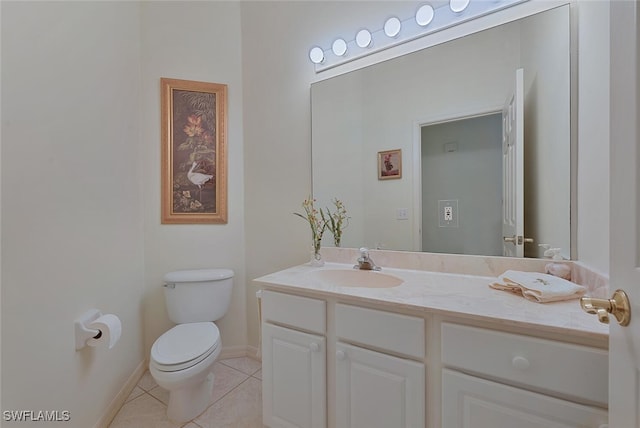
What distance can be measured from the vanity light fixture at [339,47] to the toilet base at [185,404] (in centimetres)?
218

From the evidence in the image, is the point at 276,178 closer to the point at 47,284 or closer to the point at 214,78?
the point at 214,78

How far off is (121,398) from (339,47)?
2.58 meters

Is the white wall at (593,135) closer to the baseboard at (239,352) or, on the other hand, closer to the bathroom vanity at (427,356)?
the bathroom vanity at (427,356)

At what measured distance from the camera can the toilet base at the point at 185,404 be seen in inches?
60.9

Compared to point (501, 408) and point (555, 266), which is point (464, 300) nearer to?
point (501, 408)

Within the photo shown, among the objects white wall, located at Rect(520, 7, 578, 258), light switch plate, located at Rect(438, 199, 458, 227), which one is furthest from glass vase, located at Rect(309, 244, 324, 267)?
white wall, located at Rect(520, 7, 578, 258)

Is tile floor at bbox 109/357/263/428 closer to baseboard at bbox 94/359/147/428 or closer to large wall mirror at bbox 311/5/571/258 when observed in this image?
baseboard at bbox 94/359/147/428

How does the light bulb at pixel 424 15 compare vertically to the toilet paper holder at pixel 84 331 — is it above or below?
above

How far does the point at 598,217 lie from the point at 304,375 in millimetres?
1328

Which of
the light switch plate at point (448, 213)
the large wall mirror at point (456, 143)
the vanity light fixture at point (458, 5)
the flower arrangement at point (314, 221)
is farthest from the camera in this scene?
the flower arrangement at point (314, 221)

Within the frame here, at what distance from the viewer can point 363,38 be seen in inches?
66.0

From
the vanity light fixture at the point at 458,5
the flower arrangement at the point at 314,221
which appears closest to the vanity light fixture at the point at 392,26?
the vanity light fixture at the point at 458,5

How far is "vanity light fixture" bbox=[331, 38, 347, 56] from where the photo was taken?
5.75 feet

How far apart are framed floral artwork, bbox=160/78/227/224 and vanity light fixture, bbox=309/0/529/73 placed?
0.90m
